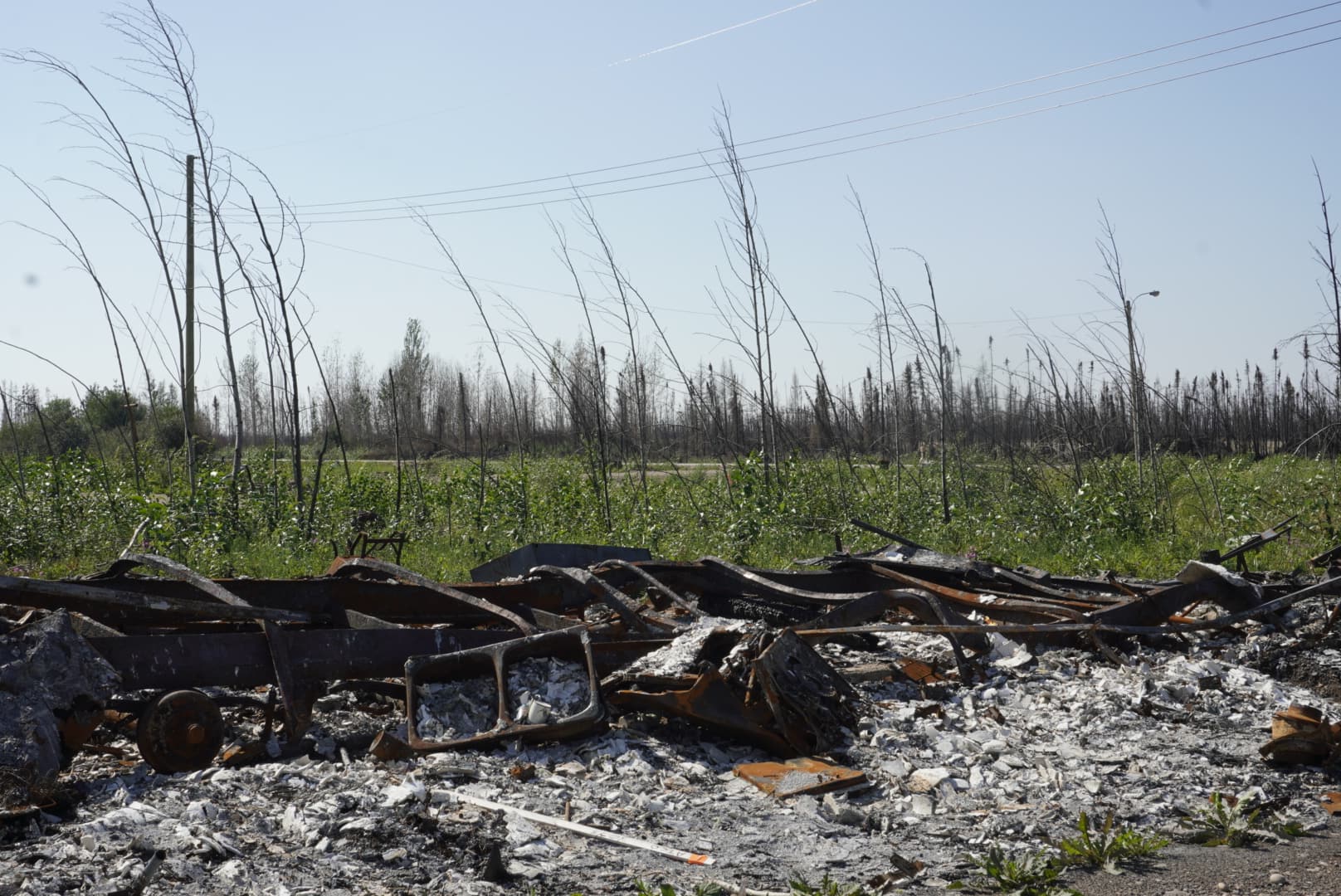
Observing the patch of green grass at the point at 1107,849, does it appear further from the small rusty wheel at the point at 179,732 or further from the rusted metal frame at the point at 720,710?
the small rusty wheel at the point at 179,732

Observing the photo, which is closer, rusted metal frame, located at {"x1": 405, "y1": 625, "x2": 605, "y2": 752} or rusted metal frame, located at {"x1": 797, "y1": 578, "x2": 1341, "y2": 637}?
rusted metal frame, located at {"x1": 405, "y1": 625, "x2": 605, "y2": 752}

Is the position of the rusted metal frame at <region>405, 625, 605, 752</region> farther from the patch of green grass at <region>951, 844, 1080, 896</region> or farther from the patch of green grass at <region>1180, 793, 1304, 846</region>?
the patch of green grass at <region>1180, 793, 1304, 846</region>

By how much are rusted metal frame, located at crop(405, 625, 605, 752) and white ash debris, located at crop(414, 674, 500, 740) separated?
0.11 feet

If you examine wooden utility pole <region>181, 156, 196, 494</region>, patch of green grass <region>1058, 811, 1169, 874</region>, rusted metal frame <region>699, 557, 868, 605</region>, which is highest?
wooden utility pole <region>181, 156, 196, 494</region>

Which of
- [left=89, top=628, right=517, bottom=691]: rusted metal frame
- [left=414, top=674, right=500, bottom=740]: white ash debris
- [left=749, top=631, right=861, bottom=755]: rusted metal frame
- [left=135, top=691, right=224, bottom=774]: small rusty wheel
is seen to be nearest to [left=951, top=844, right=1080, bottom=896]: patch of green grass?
[left=749, top=631, right=861, bottom=755]: rusted metal frame

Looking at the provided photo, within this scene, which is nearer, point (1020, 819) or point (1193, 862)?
point (1193, 862)

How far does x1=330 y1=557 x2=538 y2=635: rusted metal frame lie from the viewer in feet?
14.1

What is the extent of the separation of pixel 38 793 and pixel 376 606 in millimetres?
2017

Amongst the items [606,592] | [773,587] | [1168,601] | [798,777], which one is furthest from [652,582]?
[1168,601]

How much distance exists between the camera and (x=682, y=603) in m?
4.90

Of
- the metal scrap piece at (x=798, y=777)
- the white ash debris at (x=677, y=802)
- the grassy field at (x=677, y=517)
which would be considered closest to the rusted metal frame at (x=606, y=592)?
the white ash debris at (x=677, y=802)

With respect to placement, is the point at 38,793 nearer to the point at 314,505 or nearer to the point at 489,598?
the point at 489,598

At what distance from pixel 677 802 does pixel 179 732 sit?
1675 mm

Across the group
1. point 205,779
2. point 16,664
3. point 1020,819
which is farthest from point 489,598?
point 1020,819
